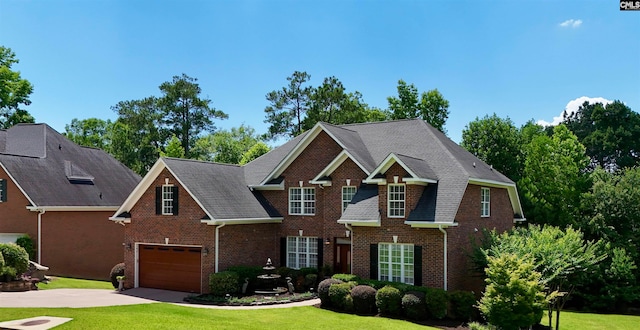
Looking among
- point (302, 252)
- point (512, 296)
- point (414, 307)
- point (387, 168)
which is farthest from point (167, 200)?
point (512, 296)

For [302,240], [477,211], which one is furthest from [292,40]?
[477,211]

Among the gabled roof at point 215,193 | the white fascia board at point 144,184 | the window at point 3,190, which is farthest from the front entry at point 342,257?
the window at point 3,190

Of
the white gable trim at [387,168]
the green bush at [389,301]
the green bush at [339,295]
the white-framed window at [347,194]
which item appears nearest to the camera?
the green bush at [389,301]

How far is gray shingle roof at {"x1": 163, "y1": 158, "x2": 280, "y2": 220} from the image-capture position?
24.7m

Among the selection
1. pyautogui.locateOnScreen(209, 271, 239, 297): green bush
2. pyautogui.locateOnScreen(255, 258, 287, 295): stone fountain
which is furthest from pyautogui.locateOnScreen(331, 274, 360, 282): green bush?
pyautogui.locateOnScreen(209, 271, 239, 297): green bush

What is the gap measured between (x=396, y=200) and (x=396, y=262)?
2.56m

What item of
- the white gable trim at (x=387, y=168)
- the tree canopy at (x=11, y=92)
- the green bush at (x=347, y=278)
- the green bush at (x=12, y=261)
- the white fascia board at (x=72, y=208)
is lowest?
the green bush at (x=347, y=278)

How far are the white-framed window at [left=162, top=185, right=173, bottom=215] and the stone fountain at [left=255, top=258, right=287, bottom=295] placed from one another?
17.1 ft

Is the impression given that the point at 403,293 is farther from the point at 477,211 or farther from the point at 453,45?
the point at 453,45

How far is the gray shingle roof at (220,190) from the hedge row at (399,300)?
590cm

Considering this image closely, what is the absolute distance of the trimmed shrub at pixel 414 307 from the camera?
20031mm

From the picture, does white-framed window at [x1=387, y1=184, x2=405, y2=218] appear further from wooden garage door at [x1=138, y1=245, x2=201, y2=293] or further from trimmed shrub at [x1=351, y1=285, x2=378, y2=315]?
wooden garage door at [x1=138, y1=245, x2=201, y2=293]

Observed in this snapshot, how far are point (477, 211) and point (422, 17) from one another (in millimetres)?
8802

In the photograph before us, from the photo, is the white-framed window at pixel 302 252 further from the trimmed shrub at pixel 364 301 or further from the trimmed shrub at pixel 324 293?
the trimmed shrub at pixel 364 301
